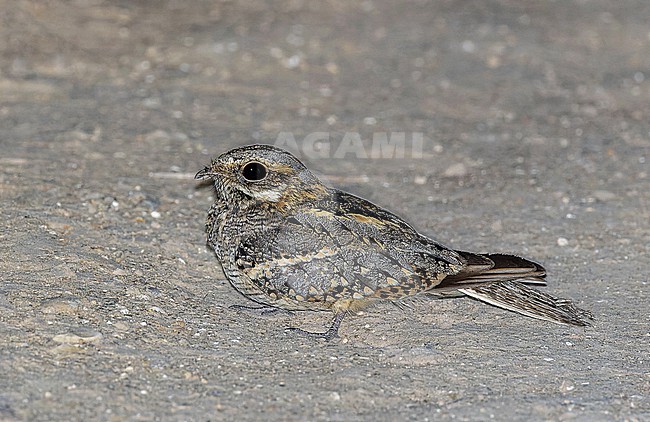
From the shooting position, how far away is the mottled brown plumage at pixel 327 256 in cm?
424

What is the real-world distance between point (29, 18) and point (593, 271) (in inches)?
226

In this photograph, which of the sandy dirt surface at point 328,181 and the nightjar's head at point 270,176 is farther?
the nightjar's head at point 270,176

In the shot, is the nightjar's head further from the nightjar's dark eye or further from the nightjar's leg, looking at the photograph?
the nightjar's leg

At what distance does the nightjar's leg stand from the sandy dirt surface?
2.9 inches

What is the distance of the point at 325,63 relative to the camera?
823 centimetres

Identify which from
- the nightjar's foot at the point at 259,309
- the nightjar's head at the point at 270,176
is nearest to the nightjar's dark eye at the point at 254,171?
the nightjar's head at the point at 270,176

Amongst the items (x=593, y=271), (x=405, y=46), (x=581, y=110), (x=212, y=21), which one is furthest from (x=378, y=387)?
(x=212, y=21)

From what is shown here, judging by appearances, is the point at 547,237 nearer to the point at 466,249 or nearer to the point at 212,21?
the point at 466,249

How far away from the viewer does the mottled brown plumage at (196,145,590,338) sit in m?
4.24

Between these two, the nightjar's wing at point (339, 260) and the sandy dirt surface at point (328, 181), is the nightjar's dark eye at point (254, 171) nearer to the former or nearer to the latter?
the nightjar's wing at point (339, 260)

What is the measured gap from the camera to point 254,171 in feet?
14.8

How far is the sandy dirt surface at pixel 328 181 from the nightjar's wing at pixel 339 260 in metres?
0.22

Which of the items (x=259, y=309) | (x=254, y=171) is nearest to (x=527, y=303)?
(x=259, y=309)

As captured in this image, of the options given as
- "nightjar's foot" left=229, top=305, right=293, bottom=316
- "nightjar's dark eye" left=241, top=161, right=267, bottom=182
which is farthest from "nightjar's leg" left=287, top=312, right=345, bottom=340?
"nightjar's dark eye" left=241, top=161, right=267, bottom=182
